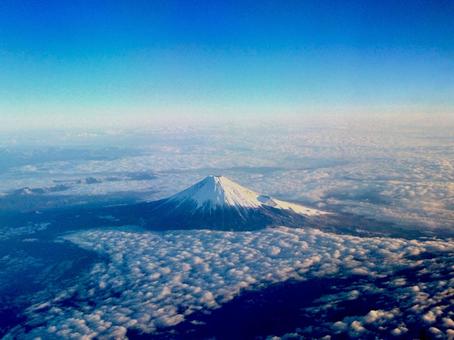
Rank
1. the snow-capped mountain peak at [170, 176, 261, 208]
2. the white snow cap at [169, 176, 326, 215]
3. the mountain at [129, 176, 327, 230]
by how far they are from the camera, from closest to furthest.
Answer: the mountain at [129, 176, 327, 230] < the white snow cap at [169, 176, 326, 215] < the snow-capped mountain peak at [170, 176, 261, 208]

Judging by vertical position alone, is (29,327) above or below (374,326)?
below

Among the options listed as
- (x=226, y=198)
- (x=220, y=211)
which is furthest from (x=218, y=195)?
(x=220, y=211)

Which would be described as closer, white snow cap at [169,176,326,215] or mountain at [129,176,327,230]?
mountain at [129,176,327,230]

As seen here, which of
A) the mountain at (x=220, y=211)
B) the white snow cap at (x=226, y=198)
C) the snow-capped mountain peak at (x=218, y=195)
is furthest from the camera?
the snow-capped mountain peak at (x=218, y=195)

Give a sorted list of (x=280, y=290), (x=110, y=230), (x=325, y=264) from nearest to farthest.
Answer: (x=280, y=290)
(x=325, y=264)
(x=110, y=230)

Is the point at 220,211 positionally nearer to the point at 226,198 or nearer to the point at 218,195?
the point at 226,198

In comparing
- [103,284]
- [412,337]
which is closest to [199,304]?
[103,284]

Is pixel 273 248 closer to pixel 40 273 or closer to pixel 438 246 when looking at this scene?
pixel 438 246
